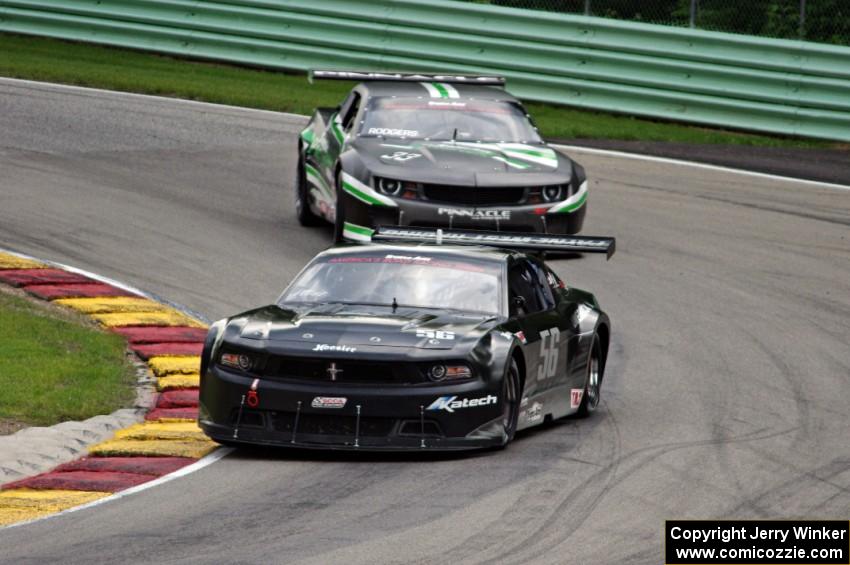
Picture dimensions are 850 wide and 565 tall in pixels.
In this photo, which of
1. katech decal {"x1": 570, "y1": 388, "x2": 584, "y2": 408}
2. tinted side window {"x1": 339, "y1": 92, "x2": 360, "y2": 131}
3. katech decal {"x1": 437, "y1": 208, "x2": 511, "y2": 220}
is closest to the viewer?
katech decal {"x1": 570, "y1": 388, "x2": 584, "y2": 408}

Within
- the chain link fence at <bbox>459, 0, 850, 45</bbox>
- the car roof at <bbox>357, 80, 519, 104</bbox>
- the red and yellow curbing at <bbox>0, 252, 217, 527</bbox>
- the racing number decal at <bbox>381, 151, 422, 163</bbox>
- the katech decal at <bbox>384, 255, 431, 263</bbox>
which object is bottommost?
the red and yellow curbing at <bbox>0, 252, 217, 527</bbox>

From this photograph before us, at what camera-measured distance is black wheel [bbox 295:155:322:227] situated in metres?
18.6

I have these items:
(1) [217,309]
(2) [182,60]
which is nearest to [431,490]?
(1) [217,309]

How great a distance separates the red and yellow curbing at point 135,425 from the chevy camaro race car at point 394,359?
48 centimetres

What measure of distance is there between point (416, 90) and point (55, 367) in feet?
22.7

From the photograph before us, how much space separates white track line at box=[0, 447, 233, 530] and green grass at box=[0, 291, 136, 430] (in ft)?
4.69

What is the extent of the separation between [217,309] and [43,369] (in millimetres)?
2720

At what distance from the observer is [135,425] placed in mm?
11477

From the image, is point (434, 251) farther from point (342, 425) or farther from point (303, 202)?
point (303, 202)

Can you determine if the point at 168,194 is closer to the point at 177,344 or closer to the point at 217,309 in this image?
the point at 217,309

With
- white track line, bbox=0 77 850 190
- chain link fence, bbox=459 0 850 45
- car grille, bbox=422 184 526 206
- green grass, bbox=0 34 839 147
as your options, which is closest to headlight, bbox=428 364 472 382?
car grille, bbox=422 184 526 206

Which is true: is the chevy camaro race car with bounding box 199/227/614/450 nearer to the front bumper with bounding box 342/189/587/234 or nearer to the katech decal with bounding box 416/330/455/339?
the katech decal with bounding box 416/330/455/339

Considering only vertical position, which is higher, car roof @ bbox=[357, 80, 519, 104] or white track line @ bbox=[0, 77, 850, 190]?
car roof @ bbox=[357, 80, 519, 104]

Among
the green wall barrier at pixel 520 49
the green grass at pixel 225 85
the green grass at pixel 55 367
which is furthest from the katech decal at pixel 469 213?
the green wall barrier at pixel 520 49
